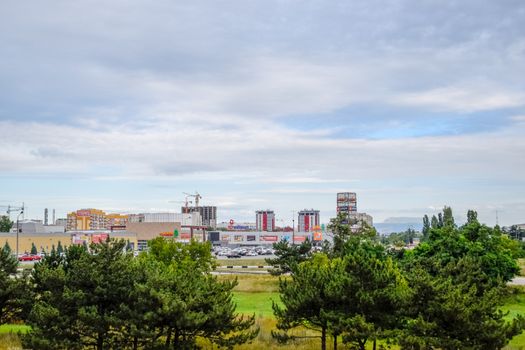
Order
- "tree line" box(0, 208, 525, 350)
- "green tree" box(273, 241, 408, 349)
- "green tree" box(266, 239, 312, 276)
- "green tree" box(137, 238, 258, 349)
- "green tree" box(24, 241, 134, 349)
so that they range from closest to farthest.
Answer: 1. "tree line" box(0, 208, 525, 350)
2. "green tree" box(137, 238, 258, 349)
3. "green tree" box(273, 241, 408, 349)
4. "green tree" box(24, 241, 134, 349)
5. "green tree" box(266, 239, 312, 276)

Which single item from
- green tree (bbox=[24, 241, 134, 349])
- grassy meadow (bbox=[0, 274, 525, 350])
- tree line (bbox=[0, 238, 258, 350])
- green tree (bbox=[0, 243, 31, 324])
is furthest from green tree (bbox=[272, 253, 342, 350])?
green tree (bbox=[0, 243, 31, 324])

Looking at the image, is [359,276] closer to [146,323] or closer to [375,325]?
[375,325]

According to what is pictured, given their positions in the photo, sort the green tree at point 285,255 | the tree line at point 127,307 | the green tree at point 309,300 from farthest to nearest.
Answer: the green tree at point 285,255 < the green tree at point 309,300 < the tree line at point 127,307

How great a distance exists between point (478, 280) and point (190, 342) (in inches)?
540

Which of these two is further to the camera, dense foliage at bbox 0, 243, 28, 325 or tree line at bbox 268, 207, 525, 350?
dense foliage at bbox 0, 243, 28, 325

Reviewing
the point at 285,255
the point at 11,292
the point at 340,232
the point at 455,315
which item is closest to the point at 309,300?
the point at 455,315

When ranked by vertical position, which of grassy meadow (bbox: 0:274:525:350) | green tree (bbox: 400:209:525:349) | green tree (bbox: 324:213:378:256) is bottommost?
grassy meadow (bbox: 0:274:525:350)

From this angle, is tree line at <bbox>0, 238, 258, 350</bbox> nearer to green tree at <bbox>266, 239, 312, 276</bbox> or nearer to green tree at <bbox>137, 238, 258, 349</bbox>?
green tree at <bbox>137, 238, 258, 349</bbox>

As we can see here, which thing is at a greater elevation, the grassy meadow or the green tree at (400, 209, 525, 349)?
the green tree at (400, 209, 525, 349)

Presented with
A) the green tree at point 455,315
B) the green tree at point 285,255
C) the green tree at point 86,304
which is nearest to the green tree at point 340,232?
the green tree at point 285,255

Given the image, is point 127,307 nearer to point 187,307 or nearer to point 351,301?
point 187,307

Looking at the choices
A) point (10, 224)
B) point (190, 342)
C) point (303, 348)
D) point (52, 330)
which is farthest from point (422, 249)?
point (10, 224)

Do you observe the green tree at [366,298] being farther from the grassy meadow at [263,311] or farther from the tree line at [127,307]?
the grassy meadow at [263,311]

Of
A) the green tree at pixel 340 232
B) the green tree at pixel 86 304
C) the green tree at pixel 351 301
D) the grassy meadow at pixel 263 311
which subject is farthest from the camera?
the green tree at pixel 340 232
